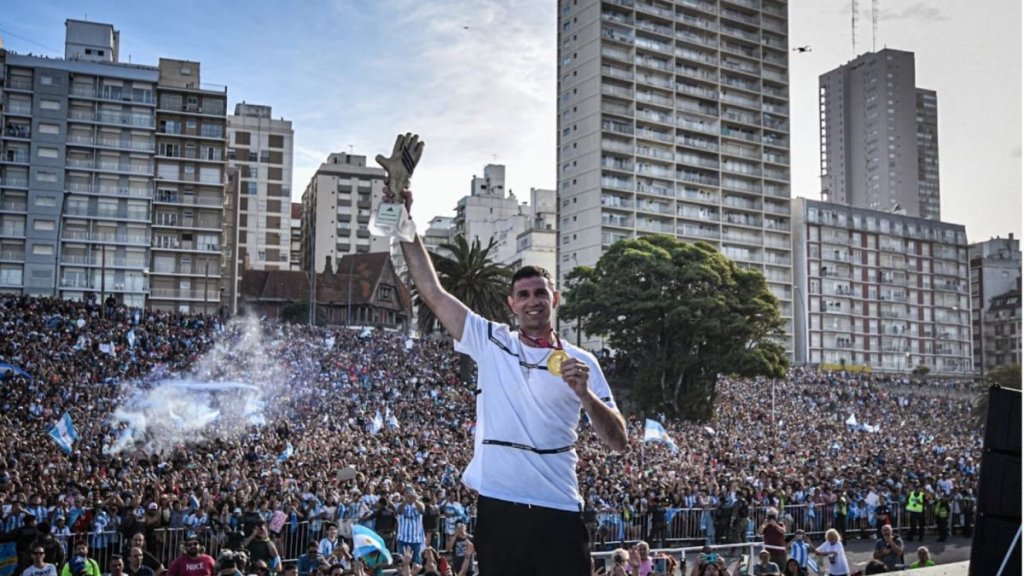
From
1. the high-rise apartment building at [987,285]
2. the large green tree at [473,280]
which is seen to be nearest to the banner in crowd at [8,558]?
the large green tree at [473,280]

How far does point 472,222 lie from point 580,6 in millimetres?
31206

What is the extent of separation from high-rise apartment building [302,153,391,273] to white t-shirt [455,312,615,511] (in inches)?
4349

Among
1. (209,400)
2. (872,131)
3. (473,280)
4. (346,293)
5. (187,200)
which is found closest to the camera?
(209,400)

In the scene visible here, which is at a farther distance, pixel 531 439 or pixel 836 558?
pixel 836 558

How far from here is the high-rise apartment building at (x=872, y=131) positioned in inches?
6422

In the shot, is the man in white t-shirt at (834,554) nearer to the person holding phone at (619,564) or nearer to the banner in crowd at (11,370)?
the person holding phone at (619,564)

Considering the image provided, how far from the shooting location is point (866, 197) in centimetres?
16788

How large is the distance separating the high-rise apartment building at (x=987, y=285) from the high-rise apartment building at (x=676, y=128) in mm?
30501

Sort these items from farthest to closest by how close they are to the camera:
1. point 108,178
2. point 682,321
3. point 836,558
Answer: point 108,178
point 682,321
point 836,558

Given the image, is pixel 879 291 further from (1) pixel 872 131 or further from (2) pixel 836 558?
(2) pixel 836 558

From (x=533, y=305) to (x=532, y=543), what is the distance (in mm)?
945

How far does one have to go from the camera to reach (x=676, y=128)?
89.7 meters

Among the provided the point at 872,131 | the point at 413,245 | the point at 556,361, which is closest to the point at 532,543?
the point at 556,361

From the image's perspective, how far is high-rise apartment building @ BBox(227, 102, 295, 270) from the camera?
103m
